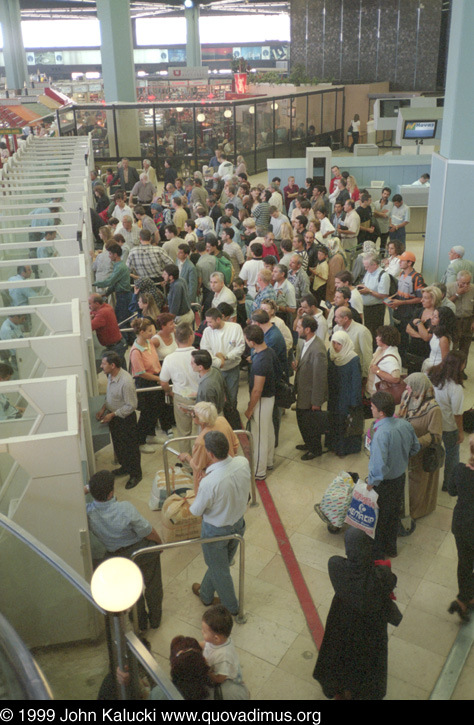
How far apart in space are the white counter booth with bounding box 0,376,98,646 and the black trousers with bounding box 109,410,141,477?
1627 millimetres

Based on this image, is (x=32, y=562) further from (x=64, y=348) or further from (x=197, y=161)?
(x=197, y=161)

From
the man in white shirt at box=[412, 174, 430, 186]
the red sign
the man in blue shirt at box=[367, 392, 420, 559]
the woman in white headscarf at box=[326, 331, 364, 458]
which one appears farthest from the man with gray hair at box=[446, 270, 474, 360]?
the red sign

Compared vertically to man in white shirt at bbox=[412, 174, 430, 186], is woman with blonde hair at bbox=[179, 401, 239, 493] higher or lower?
lower

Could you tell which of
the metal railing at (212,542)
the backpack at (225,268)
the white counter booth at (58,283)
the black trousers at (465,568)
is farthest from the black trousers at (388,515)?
the backpack at (225,268)

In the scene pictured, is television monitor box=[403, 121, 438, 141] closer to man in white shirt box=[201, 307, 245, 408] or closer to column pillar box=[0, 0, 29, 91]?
man in white shirt box=[201, 307, 245, 408]

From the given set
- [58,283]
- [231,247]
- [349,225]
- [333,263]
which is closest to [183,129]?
[349,225]

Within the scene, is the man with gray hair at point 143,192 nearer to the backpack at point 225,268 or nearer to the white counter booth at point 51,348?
the backpack at point 225,268

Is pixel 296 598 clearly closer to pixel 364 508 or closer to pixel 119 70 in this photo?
pixel 364 508

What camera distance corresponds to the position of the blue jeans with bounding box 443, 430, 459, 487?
225 inches

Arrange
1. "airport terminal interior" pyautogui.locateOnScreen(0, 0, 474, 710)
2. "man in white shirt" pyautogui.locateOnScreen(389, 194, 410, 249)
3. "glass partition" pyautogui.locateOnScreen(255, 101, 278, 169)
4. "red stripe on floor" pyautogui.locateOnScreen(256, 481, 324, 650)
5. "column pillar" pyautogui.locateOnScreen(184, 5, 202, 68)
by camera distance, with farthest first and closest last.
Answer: "column pillar" pyautogui.locateOnScreen(184, 5, 202, 68)
"glass partition" pyautogui.locateOnScreen(255, 101, 278, 169)
"man in white shirt" pyautogui.locateOnScreen(389, 194, 410, 249)
"red stripe on floor" pyautogui.locateOnScreen(256, 481, 324, 650)
"airport terminal interior" pyautogui.locateOnScreen(0, 0, 474, 710)

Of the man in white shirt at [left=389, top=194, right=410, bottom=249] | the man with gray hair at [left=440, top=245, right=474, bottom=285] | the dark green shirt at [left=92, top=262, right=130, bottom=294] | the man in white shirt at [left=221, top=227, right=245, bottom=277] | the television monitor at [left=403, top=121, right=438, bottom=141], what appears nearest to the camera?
the man with gray hair at [left=440, top=245, right=474, bottom=285]

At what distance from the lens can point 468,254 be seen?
382 inches
